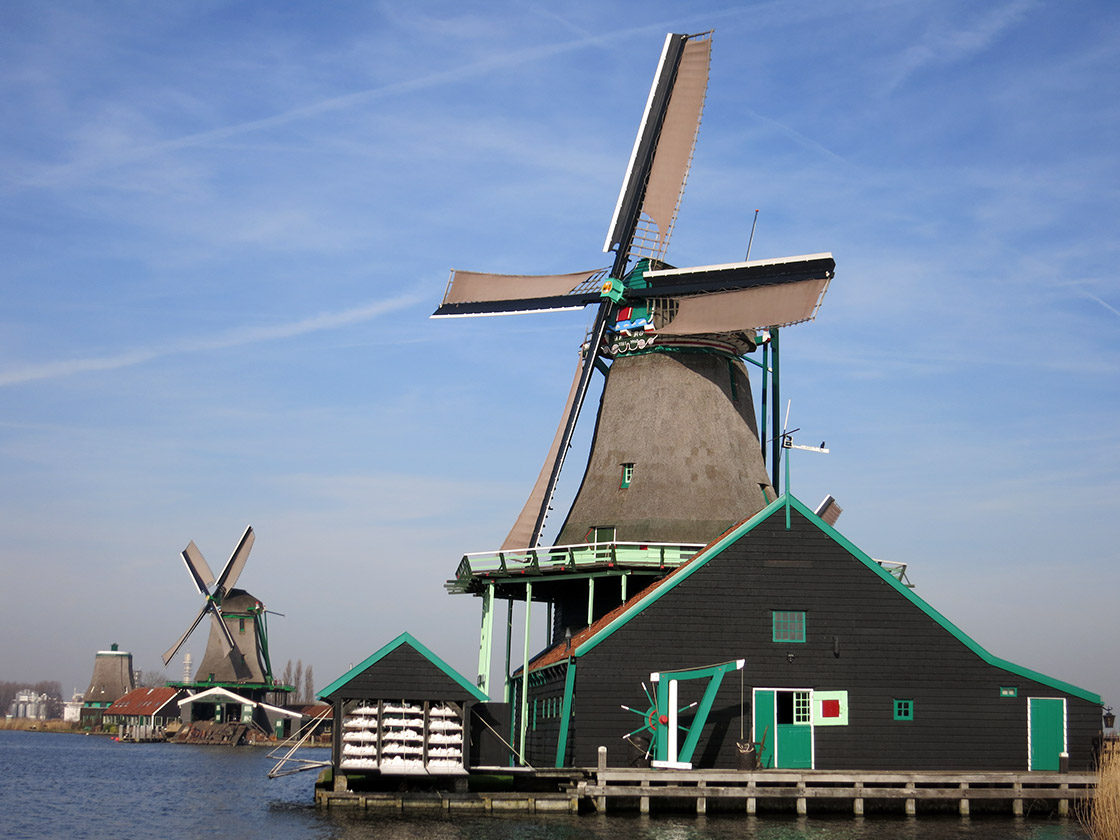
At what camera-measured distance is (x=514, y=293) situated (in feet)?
134

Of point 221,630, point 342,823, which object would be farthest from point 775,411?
point 221,630

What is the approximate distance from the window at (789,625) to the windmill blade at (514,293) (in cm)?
1304

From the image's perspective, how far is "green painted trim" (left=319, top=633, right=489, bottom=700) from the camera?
28484 mm

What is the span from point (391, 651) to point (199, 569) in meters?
65.1

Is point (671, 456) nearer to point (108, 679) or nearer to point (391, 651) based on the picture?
point (391, 651)

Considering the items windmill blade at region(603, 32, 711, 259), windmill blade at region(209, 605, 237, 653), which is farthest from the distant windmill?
windmill blade at region(209, 605, 237, 653)

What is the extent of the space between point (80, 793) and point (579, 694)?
17.3 meters

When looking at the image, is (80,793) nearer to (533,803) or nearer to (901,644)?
(533,803)

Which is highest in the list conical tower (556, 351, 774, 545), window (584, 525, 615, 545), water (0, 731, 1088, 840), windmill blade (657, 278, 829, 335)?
windmill blade (657, 278, 829, 335)

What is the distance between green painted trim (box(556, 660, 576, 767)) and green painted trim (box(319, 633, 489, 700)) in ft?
6.60

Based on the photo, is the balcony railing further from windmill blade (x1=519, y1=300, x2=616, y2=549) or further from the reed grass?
the reed grass

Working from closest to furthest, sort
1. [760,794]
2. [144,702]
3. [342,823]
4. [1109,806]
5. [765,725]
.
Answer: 1. [1109,806]
2. [342,823]
3. [760,794]
4. [765,725]
5. [144,702]

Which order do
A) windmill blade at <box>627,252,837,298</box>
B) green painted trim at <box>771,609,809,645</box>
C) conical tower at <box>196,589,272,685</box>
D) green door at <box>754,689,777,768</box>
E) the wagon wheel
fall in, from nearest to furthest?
the wagon wheel, green door at <box>754,689,777,768</box>, green painted trim at <box>771,609,809,645</box>, windmill blade at <box>627,252,837,298</box>, conical tower at <box>196,589,272,685</box>

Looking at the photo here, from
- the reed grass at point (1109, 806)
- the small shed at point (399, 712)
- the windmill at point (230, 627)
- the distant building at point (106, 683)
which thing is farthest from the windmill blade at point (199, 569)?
the reed grass at point (1109, 806)
